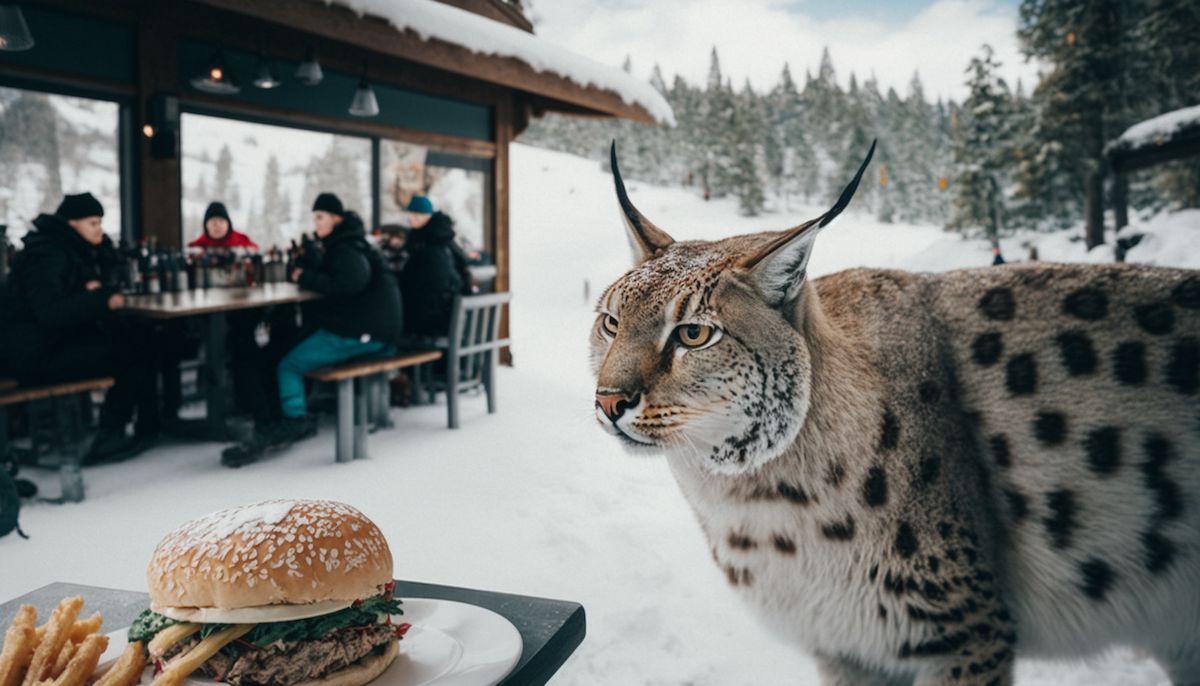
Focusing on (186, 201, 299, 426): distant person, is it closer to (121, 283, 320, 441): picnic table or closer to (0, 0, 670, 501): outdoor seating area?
(0, 0, 670, 501): outdoor seating area

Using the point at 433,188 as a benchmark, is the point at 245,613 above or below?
below

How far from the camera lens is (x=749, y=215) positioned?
1496 inches

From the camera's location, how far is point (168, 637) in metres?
1.29

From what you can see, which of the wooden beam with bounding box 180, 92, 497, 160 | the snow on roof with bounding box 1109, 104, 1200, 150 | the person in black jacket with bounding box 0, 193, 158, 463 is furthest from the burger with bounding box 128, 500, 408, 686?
the snow on roof with bounding box 1109, 104, 1200, 150

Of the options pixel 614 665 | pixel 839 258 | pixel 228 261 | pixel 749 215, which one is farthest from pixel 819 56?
pixel 614 665

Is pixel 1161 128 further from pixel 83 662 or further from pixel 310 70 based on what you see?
pixel 83 662

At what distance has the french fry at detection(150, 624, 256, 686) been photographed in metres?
1.18

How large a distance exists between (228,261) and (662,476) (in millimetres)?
4309

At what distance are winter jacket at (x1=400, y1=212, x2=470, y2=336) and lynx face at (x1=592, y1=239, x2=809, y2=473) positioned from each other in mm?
5450

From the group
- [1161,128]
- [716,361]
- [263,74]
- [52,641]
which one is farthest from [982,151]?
[52,641]

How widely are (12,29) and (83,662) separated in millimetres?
5340

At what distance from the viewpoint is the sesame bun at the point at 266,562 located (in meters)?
1.31

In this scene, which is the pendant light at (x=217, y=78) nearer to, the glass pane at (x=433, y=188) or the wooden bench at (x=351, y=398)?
the glass pane at (x=433, y=188)

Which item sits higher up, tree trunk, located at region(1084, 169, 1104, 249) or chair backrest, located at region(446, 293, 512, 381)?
tree trunk, located at region(1084, 169, 1104, 249)
